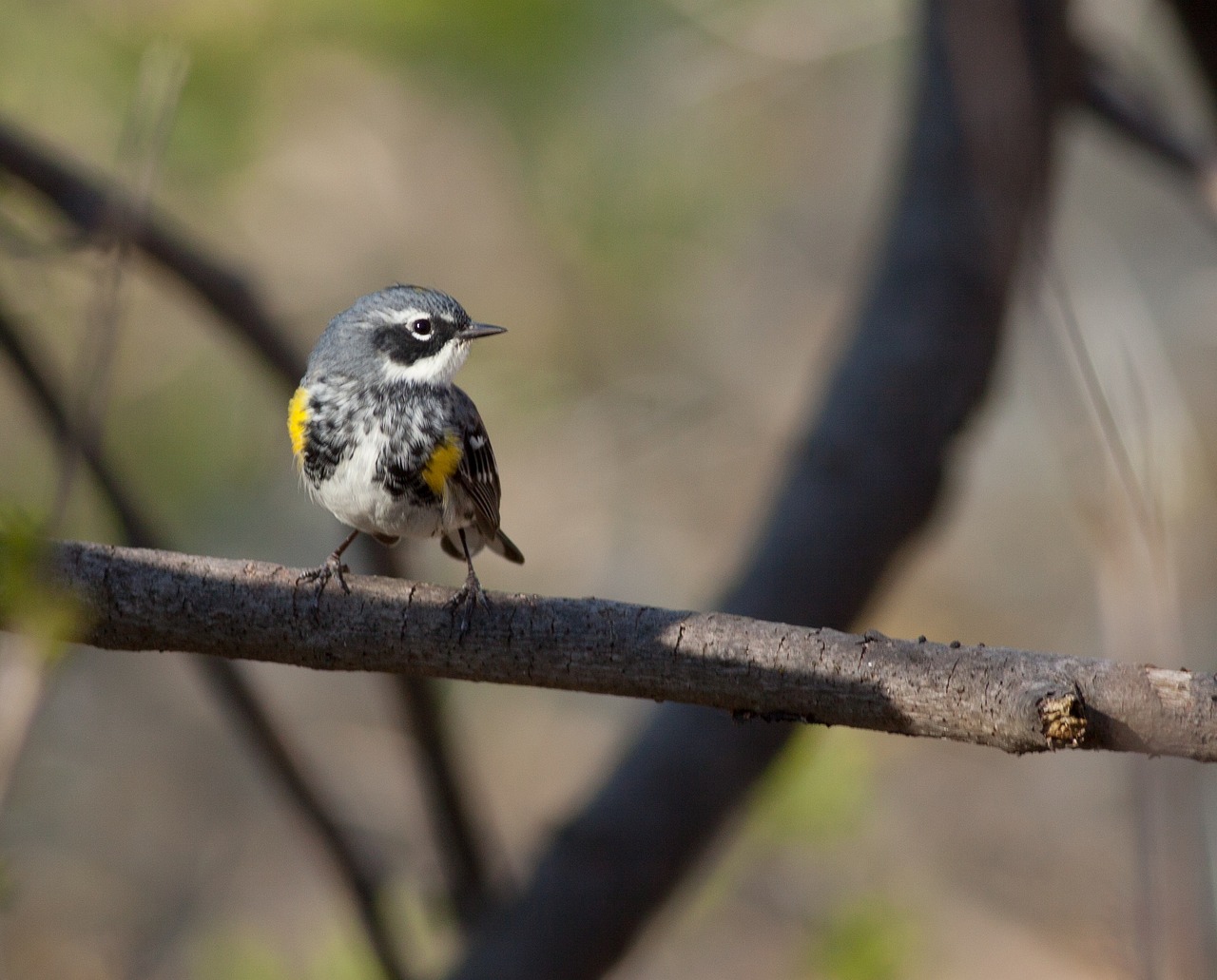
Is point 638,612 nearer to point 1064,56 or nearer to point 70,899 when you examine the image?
point 1064,56

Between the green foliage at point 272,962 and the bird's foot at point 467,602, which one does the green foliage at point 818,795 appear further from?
the bird's foot at point 467,602

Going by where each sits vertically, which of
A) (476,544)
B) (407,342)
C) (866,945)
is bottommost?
(866,945)

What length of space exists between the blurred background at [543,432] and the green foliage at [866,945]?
1.54 feet

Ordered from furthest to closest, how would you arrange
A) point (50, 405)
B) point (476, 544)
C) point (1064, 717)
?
point (50, 405) < point (476, 544) < point (1064, 717)

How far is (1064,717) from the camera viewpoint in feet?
6.95

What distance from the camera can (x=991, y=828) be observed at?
7934mm

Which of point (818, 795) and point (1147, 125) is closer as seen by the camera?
point (1147, 125)

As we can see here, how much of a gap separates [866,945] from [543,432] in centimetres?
423

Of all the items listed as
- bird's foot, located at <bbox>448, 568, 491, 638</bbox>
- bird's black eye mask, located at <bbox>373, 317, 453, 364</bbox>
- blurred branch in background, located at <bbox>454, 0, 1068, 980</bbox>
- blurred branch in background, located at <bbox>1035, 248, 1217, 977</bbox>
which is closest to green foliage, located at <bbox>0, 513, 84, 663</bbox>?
bird's foot, located at <bbox>448, 568, 491, 638</bbox>

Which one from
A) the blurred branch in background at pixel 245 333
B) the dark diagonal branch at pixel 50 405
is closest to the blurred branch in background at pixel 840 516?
the blurred branch in background at pixel 245 333

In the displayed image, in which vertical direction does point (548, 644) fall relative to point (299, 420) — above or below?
above

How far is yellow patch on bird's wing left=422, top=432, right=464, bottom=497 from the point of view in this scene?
11.1 feet

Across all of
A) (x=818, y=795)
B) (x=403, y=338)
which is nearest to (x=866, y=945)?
(x=818, y=795)

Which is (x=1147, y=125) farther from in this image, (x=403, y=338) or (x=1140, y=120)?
(x=403, y=338)
